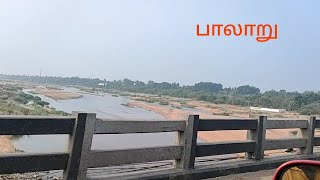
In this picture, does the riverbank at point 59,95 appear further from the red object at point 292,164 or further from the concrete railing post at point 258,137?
the red object at point 292,164

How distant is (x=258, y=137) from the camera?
8.61m

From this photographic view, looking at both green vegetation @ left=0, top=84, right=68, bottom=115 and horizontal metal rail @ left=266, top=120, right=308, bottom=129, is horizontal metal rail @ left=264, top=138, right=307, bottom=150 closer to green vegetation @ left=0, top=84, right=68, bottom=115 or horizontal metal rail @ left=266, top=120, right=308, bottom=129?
horizontal metal rail @ left=266, top=120, right=308, bottom=129

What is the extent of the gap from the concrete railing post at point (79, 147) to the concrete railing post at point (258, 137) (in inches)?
156

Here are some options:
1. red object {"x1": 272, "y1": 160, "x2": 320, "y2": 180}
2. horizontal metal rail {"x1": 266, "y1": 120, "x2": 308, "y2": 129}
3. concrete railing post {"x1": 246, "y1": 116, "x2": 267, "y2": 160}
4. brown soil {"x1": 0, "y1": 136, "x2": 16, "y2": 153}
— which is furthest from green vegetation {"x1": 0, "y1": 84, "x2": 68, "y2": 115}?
red object {"x1": 272, "y1": 160, "x2": 320, "y2": 180}

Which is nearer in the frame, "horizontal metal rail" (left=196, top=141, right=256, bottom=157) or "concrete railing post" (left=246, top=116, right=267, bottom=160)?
"horizontal metal rail" (left=196, top=141, right=256, bottom=157)

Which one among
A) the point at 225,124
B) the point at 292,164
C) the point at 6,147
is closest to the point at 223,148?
the point at 225,124

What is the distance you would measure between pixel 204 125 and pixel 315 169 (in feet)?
17.3

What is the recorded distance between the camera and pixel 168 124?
6.75 meters

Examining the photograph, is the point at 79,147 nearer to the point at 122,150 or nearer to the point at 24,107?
the point at 122,150

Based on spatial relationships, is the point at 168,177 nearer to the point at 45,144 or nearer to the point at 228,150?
the point at 228,150

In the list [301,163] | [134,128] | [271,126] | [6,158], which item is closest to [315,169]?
[301,163]

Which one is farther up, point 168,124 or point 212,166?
point 168,124

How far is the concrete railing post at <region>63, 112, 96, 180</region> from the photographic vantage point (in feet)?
18.5

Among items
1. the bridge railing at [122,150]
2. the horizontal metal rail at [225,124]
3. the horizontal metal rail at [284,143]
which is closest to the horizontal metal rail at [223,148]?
the bridge railing at [122,150]
